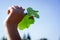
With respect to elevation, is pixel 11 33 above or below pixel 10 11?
below

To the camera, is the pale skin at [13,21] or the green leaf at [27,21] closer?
the pale skin at [13,21]

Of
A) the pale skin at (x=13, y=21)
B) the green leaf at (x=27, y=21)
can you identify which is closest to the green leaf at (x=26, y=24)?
the green leaf at (x=27, y=21)

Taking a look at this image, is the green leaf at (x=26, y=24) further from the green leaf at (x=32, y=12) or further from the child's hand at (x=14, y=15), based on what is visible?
the child's hand at (x=14, y=15)

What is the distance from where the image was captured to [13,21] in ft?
6.10

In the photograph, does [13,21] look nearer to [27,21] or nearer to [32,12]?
[27,21]

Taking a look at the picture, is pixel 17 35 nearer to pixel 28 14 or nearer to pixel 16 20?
pixel 16 20

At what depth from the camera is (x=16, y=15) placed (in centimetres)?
185

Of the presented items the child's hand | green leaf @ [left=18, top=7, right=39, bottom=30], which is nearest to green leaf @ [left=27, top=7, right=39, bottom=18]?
green leaf @ [left=18, top=7, right=39, bottom=30]

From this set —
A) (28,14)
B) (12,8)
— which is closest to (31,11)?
(28,14)

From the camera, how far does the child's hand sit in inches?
72.1

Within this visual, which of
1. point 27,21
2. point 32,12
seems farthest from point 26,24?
point 32,12

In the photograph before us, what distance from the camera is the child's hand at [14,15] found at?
1.83 meters

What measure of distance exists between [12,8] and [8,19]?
0.09 meters

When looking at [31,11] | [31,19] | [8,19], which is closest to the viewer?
[8,19]
